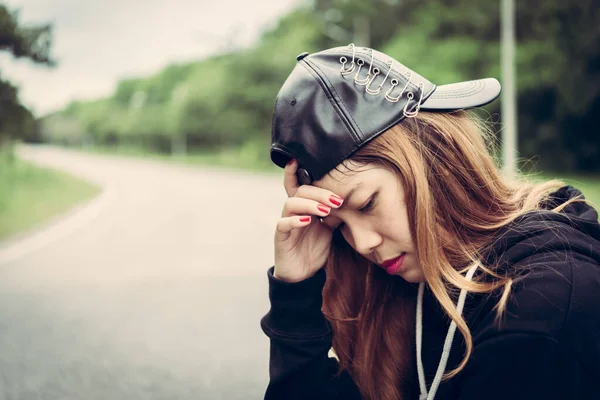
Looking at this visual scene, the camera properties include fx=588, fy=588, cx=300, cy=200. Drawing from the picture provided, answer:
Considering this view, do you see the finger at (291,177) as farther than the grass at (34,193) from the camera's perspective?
No

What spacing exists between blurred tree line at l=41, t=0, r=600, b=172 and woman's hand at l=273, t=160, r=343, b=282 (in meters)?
13.5

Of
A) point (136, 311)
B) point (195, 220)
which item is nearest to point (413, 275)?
point (136, 311)

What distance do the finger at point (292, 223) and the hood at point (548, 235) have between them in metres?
0.50

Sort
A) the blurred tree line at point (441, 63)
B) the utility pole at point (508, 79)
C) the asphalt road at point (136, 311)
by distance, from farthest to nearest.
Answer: the blurred tree line at point (441, 63), the utility pole at point (508, 79), the asphalt road at point (136, 311)

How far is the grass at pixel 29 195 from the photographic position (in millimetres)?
11356

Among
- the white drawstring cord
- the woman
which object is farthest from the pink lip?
the white drawstring cord

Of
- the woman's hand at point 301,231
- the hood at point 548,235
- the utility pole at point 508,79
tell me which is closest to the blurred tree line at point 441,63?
the utility pole at point 508,79

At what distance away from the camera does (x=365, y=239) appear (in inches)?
60.4

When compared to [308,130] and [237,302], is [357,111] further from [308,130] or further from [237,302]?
[237,302]

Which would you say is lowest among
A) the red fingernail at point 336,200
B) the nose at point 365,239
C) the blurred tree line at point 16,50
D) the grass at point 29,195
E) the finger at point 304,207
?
the grass at point 29,195

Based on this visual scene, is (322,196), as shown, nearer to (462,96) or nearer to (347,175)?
(347,175)

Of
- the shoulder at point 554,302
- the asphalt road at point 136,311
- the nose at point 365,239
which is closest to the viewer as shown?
the shoulder at point 554,302

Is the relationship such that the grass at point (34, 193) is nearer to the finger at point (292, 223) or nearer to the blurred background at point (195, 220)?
the blurred background at point (195, 220)

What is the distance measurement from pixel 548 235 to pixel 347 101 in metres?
0.56
